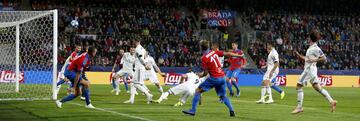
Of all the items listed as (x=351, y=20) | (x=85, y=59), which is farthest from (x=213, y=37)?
(x=85, y=59)

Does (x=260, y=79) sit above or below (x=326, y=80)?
above

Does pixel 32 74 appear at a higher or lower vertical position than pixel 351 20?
lower

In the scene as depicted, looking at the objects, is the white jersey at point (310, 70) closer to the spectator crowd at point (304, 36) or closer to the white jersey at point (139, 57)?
the white jersey at point (139, 57)

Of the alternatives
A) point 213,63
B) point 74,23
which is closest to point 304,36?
point 74,23

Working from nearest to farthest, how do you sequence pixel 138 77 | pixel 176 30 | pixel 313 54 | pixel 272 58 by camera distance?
pixel 313 54, pixel 138 77, pixel 272 58, pixel 176 30

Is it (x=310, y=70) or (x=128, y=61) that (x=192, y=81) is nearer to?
(x=310, y=70)

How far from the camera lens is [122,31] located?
4566 cm

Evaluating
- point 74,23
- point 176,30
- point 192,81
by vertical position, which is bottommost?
point 192,81

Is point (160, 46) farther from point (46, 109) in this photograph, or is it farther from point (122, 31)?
point (46, 109)

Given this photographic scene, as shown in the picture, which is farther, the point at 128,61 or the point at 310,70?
the point at 128,61

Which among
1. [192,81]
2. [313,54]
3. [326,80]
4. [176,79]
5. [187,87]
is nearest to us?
[313,54]

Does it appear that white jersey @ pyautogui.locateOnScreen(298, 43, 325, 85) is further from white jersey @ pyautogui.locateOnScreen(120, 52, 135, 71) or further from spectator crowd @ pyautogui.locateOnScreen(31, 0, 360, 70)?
spectator crowd @ pyautogui.locateOnScreen(31, 0, 360, 70)

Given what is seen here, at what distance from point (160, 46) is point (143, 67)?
23656mm

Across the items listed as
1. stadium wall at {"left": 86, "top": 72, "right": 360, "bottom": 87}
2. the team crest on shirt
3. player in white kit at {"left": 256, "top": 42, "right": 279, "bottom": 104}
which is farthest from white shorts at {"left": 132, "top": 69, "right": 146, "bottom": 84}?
the team crest on shirt
